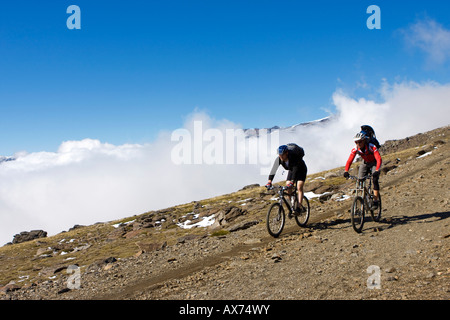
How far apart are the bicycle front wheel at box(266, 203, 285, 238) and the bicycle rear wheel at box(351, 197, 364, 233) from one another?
129 inches

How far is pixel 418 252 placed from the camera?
8.95 m

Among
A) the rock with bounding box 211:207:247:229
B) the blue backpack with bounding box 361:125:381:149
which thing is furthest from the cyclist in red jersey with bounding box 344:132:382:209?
the rock with bounding box 211:207:247:229

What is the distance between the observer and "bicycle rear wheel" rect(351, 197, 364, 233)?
12.0 metres

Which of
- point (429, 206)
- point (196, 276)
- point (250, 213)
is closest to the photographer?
point (196, 276)

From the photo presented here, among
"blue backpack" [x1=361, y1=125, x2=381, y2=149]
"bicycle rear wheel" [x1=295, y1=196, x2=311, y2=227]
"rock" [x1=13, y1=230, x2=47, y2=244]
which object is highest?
"blue backpack" [x1=361, y1=125, x2=381, y2=149]

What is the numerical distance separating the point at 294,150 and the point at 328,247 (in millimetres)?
4721

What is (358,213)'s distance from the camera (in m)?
12.4

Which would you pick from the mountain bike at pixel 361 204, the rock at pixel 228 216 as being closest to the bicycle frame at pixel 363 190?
the mountain bike at pixel 361 204

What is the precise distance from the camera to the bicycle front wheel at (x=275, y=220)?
44.2 ft

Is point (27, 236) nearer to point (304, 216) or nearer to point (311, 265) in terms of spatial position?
point (304, 216)

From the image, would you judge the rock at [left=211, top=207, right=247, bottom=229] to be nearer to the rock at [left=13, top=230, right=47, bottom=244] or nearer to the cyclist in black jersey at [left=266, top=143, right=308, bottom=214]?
the cyclist in black jersey at [left=266, top=143, right=308, bottom=214]

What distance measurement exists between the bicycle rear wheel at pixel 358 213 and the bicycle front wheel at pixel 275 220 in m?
3.27
